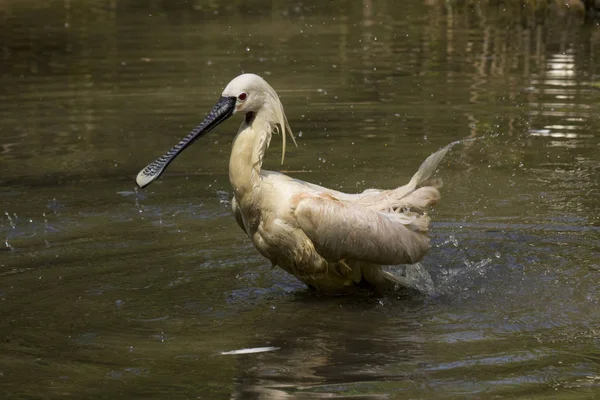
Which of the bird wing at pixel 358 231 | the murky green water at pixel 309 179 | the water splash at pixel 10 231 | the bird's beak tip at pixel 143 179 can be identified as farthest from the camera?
the water splash at pixel 10 231

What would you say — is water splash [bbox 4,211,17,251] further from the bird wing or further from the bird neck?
the bird wing

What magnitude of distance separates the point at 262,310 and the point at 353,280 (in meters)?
0.63

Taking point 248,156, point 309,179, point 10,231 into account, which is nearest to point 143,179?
point 248,156

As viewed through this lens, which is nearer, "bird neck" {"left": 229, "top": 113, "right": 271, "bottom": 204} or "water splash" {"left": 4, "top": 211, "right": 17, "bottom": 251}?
"bird neck" {"left": 229, "top": 113, "right": 271, "bottom": 204}

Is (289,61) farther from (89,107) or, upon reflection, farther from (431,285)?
(431,285)

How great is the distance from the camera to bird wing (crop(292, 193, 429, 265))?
6.31 metres

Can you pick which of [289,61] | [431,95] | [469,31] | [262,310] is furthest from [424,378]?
[469,31]

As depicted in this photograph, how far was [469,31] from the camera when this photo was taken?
58.9 ft

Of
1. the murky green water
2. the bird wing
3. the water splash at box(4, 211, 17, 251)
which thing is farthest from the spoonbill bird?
the water splash at box(4, 211, 17, 251)

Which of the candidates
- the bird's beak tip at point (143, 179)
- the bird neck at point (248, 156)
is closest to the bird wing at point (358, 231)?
the bird neck at point (248, 156)

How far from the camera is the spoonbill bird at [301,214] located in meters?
6.36

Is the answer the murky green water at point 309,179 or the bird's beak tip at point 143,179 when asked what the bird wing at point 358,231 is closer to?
the murky green water at point 309,179

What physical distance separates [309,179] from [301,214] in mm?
3072

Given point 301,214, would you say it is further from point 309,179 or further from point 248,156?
point 309,179
